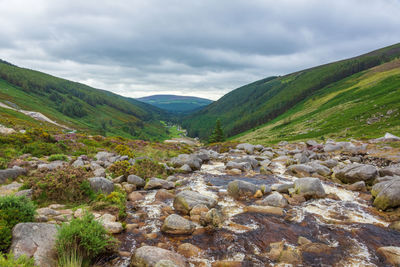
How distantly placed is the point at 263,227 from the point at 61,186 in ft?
37.8

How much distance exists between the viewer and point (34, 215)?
26.1 feet

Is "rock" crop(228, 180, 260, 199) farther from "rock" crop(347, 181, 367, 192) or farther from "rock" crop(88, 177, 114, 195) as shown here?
"rock" crop(88, 177, 114, 195)

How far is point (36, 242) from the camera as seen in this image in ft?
20.7

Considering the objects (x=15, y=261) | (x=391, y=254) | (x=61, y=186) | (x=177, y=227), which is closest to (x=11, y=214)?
(x=15, y=261)

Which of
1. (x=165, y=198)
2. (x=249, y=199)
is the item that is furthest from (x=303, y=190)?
(x=165, y=198)

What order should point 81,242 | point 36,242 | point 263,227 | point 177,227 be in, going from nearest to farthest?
point 36,242
point 81,242
point 177,227
point 263,227

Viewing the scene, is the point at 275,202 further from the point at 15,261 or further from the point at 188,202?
the point at 15,261

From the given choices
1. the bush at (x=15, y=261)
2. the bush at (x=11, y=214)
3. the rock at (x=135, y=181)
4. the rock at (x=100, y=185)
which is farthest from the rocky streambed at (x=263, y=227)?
the bush at (x=11, y=214)

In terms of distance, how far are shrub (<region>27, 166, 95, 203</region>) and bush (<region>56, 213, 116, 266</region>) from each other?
16.9 ft

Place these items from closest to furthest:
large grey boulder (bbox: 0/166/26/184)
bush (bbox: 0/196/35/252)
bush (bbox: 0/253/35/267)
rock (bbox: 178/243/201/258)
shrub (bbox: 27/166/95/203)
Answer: bush (bbox: 0/253/35/267) < bush (bbox: 0/196/35/252) < rock (bbox: 178/243/201/258) < shrub (bbox: 27/166/95/203) < large grey boulder (bbox: 0/166/26/184)

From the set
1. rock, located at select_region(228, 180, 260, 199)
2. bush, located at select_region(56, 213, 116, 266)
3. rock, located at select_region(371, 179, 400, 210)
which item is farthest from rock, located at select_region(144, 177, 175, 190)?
rock, located at select_region(371, 179, 400, 210)

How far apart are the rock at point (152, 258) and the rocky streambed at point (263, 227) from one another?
3cm

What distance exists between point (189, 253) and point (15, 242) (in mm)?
5930

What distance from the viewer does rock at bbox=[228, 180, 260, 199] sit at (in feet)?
49.6
